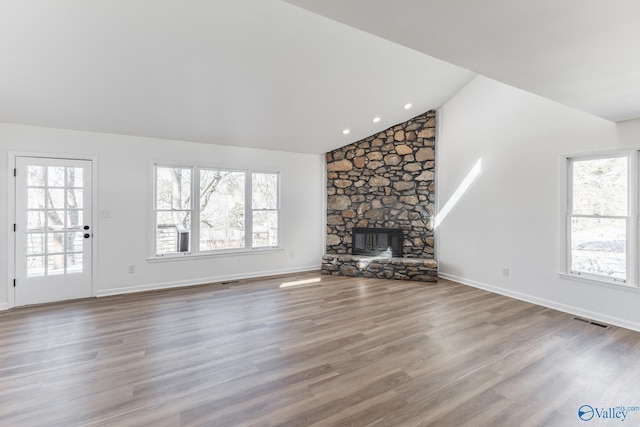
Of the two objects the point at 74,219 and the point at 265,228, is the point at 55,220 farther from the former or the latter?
the point at 265,228

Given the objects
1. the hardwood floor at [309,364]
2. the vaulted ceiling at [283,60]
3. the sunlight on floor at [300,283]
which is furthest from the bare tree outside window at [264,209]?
the hardwood floor at [309,364]

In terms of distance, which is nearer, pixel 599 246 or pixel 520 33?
pixel 520 33

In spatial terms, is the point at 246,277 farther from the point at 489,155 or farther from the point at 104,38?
the point at 489,155

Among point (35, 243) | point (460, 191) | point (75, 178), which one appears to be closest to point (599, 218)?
point (460, 191)

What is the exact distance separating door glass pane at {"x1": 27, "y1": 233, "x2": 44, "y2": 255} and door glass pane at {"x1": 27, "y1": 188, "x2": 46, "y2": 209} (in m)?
0.38

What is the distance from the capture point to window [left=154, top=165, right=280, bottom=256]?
15.5 ft

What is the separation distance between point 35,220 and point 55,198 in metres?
0.36

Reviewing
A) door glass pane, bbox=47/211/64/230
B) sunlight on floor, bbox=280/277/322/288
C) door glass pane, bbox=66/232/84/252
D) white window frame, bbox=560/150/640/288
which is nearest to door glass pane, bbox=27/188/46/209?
door glass pane, bbox=47/211/64/230

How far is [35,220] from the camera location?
3910mm

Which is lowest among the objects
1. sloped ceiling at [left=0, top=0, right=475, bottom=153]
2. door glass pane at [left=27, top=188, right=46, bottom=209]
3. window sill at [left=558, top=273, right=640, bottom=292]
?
window sill at [left=558, top=273, right=640, bottom=292]

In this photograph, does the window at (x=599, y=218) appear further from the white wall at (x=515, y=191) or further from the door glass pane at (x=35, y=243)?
the door glass pane at (x=35, y=243)

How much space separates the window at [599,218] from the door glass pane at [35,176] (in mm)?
6891

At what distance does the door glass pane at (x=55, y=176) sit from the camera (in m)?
3.96

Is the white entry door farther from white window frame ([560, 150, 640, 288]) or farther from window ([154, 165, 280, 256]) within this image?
white window frame ([560, 150, 640, 288])
